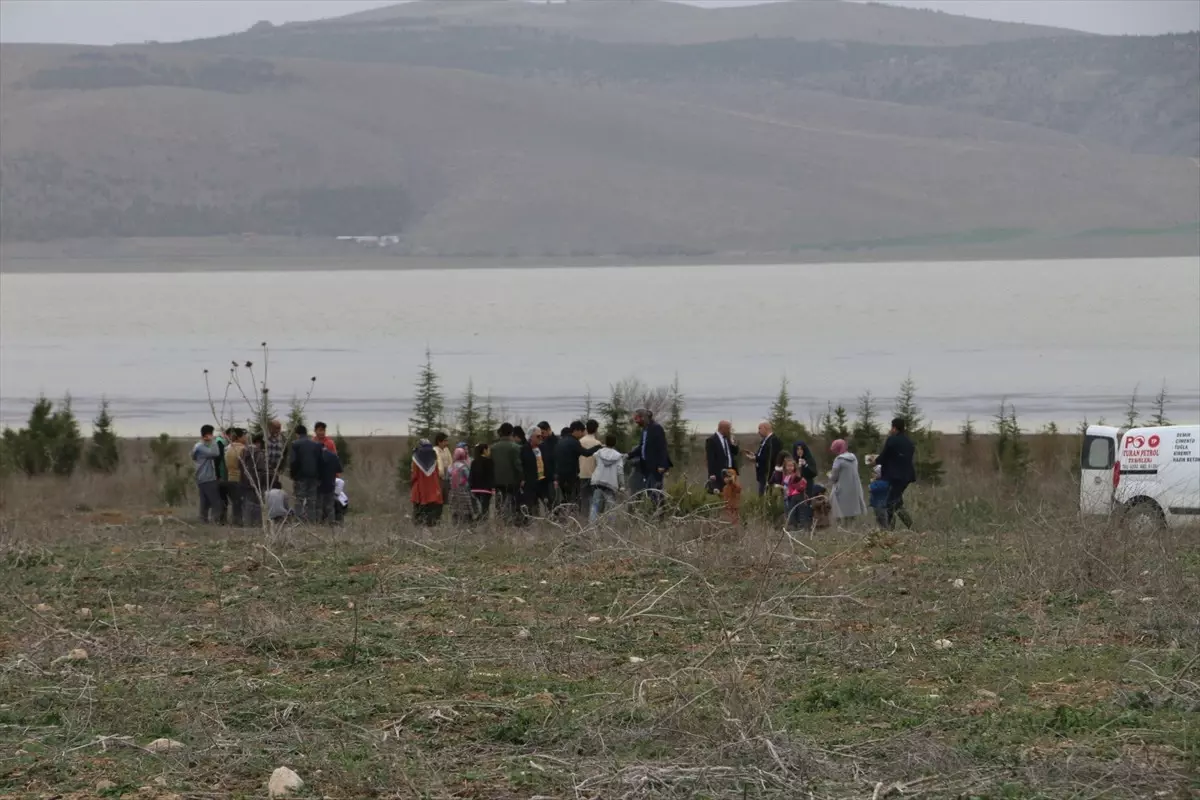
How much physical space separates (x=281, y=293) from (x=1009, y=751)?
13876 centimetres

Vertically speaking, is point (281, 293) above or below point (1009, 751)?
above

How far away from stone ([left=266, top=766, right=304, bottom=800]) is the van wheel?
23.7 feet

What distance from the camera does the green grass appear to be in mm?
6637

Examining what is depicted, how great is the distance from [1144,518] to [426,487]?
22.1 ft

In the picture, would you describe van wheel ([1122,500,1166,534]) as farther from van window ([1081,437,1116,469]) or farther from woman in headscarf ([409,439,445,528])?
woman in headscarf ([409,439,445,528])

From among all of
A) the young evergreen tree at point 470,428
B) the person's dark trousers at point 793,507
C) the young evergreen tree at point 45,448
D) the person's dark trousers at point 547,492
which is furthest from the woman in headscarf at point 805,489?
the young evergreen tree at point 45,448

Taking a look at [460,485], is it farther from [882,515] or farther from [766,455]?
[882,515]

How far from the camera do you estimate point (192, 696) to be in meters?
8.01

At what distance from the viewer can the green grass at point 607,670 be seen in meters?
6.64

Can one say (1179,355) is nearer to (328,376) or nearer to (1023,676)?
(328,376)

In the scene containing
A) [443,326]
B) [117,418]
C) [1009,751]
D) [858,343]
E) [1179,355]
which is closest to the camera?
[1009,751]

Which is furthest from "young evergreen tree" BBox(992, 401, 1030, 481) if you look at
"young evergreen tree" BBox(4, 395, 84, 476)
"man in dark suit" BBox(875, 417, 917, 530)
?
"young evergreen tree" BBox(4, 395, 84, 476)

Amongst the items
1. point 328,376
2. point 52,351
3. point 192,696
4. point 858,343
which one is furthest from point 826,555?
point 52,351

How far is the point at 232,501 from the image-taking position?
17.8 meters
